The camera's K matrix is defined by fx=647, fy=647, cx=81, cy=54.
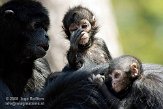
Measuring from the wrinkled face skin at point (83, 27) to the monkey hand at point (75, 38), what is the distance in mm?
136

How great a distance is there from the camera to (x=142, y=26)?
3184 cm

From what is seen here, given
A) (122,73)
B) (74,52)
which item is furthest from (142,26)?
(122,73)

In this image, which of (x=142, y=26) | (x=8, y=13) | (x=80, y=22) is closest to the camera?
(x=8, y=13)

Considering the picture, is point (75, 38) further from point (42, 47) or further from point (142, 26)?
point (142, 26)

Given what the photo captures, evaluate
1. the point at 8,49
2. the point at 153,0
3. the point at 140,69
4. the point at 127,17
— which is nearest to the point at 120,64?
the point at 140,69

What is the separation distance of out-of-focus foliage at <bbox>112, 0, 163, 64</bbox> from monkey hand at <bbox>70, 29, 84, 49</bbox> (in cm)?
1870

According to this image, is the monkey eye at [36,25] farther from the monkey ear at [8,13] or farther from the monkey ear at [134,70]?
the monkey ear at [134,70]

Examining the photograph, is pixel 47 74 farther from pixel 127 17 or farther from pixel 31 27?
pixel 127 17

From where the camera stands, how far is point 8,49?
898 centimetres

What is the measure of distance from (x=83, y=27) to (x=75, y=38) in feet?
2.33

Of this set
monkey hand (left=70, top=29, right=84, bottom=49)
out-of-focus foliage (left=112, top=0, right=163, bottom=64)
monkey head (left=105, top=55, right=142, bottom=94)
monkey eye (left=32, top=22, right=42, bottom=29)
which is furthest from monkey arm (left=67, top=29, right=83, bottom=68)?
out-of-focus foliage (left=112, top=0, right=163, bottom=64)

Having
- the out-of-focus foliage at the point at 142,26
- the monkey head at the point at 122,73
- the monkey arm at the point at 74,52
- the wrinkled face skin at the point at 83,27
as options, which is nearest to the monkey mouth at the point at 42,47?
the monkey arm at the point at 74,52

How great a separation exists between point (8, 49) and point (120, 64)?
2387 mm

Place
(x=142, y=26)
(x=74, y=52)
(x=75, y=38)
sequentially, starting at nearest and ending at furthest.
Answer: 1. (x=74, y=52)
2. (x=75, y=38)
3. (x=142, y=26)
